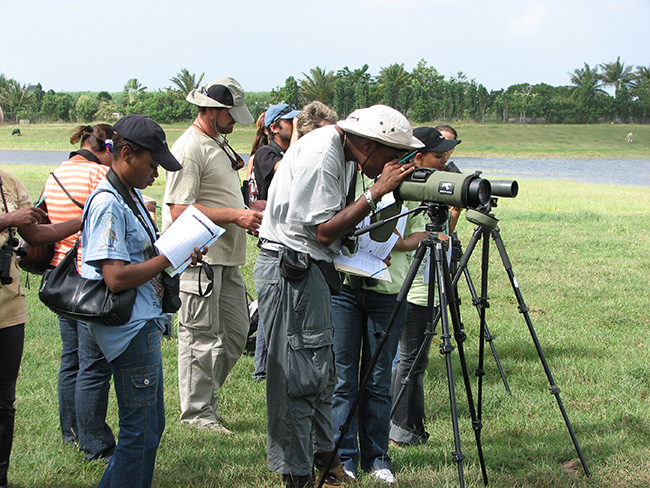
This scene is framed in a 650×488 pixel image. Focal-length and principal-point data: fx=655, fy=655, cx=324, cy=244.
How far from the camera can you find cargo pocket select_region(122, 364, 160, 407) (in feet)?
9.25

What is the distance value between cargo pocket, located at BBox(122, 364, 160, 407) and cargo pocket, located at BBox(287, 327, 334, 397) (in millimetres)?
742

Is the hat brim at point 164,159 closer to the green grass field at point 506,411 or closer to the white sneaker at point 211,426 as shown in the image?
the green grass field at point 506,411

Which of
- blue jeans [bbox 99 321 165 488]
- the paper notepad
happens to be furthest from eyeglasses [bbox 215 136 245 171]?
blue jeans [bbox 99 321 165 488]

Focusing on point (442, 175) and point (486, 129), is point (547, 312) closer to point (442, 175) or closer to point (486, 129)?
point (442, 175)

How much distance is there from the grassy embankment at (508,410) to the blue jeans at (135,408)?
0.92 m

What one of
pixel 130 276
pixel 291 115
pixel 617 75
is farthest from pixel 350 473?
pixel 617 75

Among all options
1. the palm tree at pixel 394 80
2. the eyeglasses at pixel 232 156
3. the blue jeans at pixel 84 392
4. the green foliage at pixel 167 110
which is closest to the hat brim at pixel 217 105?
the eyeglasses at pixel 232 156

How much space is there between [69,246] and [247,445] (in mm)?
1687

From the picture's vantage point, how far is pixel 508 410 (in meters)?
4.93

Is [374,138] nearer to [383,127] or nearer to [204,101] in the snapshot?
[383,127]

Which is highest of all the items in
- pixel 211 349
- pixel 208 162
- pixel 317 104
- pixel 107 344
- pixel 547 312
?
pixel 317 104

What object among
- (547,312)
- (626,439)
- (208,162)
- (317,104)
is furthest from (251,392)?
(547,312)

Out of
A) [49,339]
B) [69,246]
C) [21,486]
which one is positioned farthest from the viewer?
[49,339]

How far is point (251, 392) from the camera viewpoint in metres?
5.23
